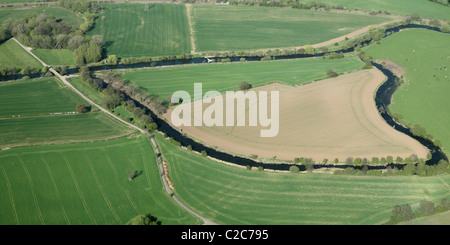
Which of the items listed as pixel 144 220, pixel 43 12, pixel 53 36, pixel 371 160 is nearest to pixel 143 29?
pixel 53 36

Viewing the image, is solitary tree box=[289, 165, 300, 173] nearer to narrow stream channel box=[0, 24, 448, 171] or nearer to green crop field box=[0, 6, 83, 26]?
narrow stream channel box=[0, 24, 448, 171]

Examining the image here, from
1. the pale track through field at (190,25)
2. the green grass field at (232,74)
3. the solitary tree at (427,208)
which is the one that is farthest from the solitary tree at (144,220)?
the pale track through field at (190,25)

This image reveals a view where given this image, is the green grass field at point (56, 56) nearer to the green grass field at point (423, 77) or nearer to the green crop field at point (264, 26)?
the green crop field at point (264, 26)

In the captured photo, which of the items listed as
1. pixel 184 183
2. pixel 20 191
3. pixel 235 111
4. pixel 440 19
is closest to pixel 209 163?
pixel 184 183

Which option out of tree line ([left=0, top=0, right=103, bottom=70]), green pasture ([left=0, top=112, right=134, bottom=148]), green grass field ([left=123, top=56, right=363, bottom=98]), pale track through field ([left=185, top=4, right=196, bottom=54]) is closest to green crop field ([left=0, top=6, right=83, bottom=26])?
tree line ([left=0, top=0, right=103, bottom=70])

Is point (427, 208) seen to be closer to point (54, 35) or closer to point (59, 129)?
point (59, 129)

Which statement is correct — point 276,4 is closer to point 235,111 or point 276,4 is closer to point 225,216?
point 235,111
